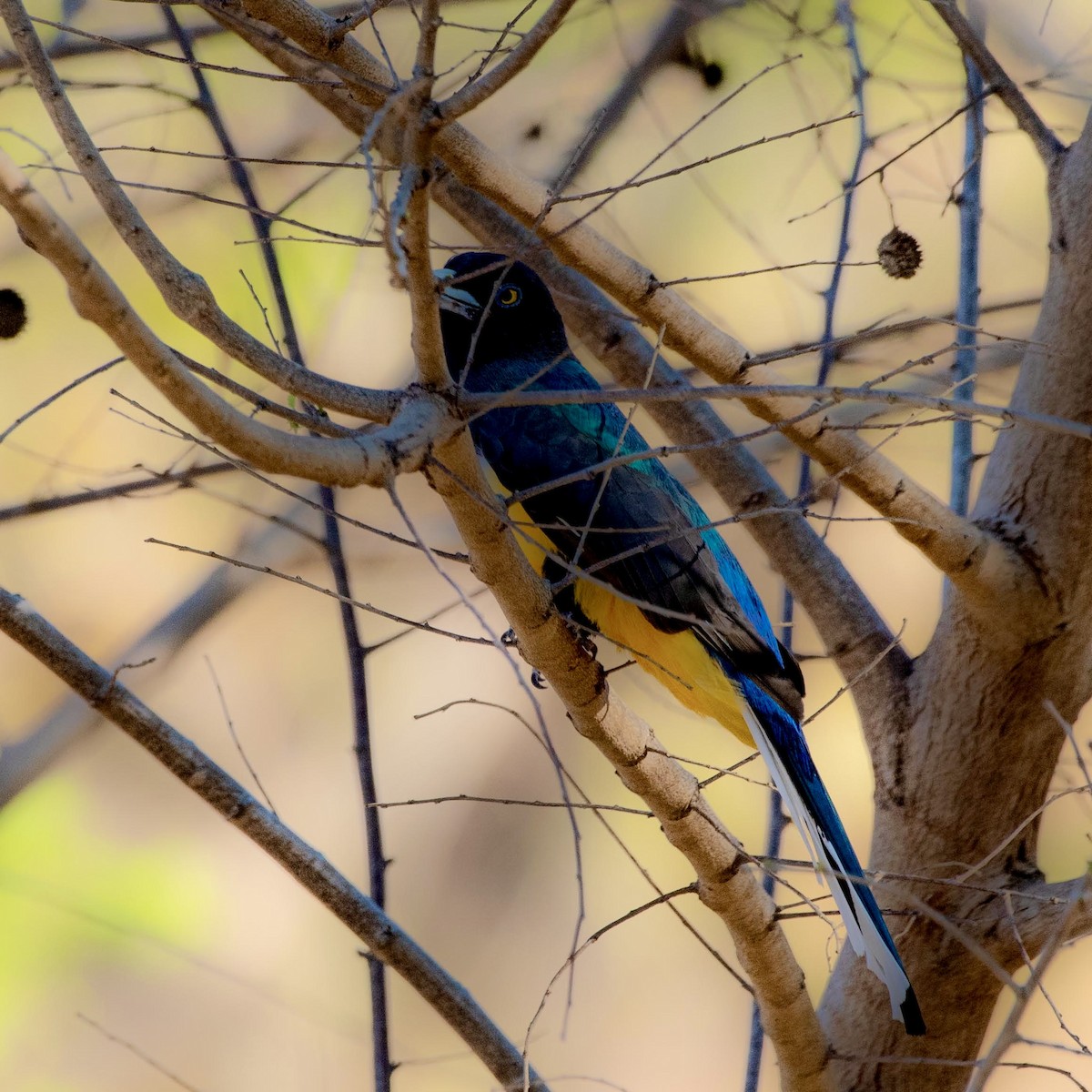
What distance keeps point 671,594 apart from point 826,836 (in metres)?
0.46

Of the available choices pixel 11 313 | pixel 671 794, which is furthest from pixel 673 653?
pixel 11 313

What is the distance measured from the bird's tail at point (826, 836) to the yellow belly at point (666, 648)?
0.23 ft

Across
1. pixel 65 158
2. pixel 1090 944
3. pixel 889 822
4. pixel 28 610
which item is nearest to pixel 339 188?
pixel 65 158

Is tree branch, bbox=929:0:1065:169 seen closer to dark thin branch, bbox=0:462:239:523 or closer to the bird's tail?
the bird's tail

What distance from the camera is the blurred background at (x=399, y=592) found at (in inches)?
102

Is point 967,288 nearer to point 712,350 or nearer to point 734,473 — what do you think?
point 734,473

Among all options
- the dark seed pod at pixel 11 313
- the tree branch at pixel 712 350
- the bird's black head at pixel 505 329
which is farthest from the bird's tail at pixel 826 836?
the dark seed pod at pixel 11 313

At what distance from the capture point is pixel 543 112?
2945mm

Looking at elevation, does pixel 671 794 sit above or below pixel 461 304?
below

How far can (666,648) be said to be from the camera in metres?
2.08

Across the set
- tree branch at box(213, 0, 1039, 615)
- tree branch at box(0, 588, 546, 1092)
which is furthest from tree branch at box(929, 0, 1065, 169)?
tree branch at box(0, 588, 546, 1092)

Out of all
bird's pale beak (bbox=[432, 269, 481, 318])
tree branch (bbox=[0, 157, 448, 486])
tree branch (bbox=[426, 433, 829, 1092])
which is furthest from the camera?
bird's pale beak (bbox=[432, 269, 481, 318])

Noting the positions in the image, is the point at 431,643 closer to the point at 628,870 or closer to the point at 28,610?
the point at 628,870

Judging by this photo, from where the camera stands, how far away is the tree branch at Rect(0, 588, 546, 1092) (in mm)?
1664
